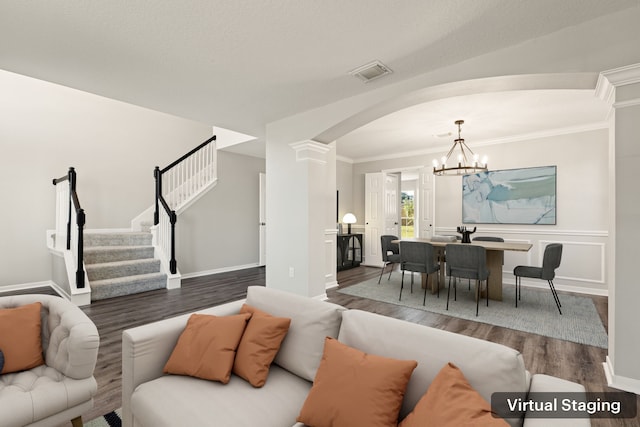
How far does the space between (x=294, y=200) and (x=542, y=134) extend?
14.7 ft

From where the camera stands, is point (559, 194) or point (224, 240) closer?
point (559, 194)

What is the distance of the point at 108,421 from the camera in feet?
5.58

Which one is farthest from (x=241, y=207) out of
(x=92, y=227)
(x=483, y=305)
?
(x=483, y=305)

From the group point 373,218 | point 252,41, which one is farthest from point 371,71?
point 373,218

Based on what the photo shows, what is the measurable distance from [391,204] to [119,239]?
583cm

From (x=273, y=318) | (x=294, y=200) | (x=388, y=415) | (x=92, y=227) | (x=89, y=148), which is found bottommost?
(x=388, y=415)

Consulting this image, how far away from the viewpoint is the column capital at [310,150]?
12.6 feet

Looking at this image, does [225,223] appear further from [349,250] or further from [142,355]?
[142,355]

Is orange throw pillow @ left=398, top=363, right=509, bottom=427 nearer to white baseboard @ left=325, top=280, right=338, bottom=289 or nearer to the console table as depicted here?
white baseboard @ left=325, top=280, right=338, bottom=289

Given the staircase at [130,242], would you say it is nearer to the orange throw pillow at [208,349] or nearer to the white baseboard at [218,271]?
Answer: the white baseboard at [218,271]

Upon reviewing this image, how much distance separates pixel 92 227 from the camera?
5.21 meters

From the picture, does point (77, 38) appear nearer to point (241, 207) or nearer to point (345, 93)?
point (345, 93)

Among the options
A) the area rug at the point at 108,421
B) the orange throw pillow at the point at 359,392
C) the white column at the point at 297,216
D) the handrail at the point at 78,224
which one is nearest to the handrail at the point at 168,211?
the handrail at the point at 78,224

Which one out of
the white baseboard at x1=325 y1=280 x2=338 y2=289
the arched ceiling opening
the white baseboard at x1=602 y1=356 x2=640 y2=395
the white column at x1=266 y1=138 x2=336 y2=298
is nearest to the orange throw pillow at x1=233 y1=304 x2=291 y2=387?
the white column at x1=266 y1=138 x2=336 y2=298
